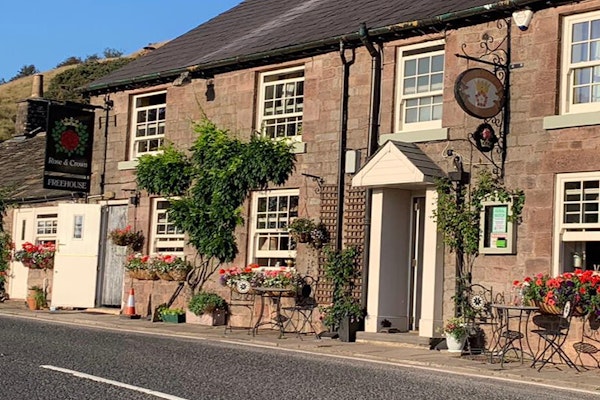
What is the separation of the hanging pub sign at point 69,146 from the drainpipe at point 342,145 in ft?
25.1

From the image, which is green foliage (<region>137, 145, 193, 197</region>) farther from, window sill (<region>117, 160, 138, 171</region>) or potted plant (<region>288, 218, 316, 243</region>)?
potted plant (<region>288, 218, 316, 243</region>)

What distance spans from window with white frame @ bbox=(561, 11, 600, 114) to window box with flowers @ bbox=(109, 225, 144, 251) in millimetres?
10576

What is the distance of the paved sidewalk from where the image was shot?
1170cm

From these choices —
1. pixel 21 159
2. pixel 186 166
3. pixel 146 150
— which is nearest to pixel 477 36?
pixel 186 166

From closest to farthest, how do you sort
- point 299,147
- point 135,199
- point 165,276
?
1. point 299,147
2. point 165,276
3. point 135,199

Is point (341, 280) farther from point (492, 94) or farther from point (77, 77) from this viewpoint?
point (77, 77)

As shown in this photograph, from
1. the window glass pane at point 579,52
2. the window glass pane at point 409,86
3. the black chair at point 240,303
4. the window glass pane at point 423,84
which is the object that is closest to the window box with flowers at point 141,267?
the black chair at point 240,303

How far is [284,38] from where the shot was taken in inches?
747

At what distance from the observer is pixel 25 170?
95.6 ft

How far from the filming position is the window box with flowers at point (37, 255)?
23.9m

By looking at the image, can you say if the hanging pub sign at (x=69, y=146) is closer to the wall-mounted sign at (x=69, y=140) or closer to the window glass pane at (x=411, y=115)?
the wall-mounted sign at (x=69, y=140)

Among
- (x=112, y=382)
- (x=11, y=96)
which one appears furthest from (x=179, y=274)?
(x=11, y=96)

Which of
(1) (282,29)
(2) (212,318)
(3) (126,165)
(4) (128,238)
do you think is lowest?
(2) (212,318)

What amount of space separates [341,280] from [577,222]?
4.51 meters
